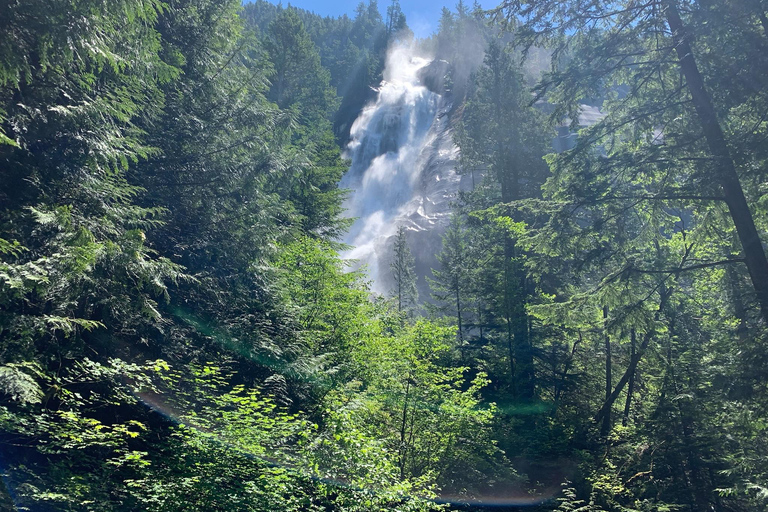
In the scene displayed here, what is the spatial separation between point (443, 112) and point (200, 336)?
67647 mm

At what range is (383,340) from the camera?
12.0m

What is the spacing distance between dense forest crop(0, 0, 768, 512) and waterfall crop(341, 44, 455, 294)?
37983 mm

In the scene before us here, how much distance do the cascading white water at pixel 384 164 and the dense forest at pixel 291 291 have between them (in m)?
39.5

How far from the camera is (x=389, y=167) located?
63.7 meters

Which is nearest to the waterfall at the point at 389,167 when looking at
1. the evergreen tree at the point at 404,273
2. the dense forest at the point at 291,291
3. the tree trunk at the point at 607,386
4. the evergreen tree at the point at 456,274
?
the evergreen tree at the point at 404,273

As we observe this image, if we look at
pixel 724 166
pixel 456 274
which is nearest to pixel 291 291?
pixel 724 166

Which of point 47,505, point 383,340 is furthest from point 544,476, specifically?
point 47,505

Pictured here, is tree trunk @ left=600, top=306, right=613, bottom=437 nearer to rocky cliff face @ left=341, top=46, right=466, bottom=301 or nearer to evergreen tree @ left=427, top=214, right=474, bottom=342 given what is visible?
evergreen tree @ left=427, top=214, right=474, bottom=342

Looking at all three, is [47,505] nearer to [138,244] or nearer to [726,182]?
[138,244]

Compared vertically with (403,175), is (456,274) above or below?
below

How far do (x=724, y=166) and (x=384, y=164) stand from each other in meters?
58.2

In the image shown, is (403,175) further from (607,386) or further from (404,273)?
(607,386)

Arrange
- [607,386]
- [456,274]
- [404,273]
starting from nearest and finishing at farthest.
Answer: [607,386] → [456,274] → [404,273]

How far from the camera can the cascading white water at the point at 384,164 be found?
55469mm
